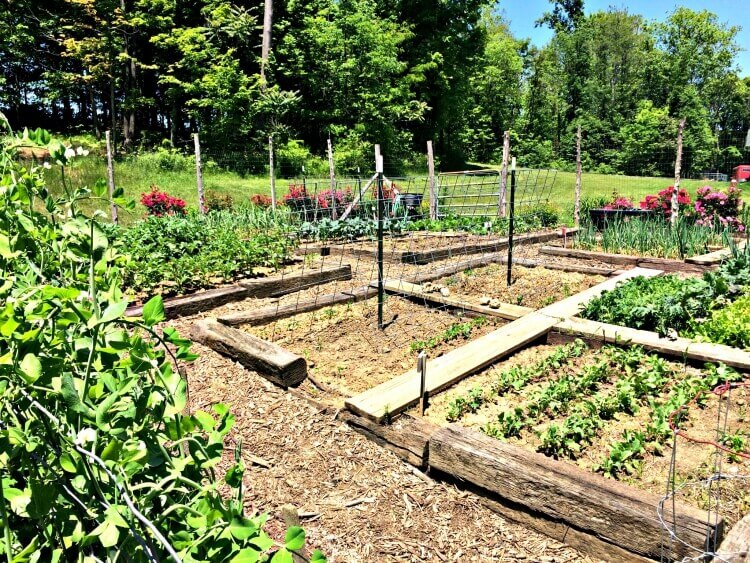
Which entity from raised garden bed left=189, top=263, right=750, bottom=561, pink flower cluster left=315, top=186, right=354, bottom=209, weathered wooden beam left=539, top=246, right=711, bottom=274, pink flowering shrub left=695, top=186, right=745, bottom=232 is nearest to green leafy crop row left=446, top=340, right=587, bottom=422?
raised garden bed left=189, top=263, right=750, bottom=561

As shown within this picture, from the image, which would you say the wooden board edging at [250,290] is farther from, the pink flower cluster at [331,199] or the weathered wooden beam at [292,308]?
the pink flower cluster at [331,199]

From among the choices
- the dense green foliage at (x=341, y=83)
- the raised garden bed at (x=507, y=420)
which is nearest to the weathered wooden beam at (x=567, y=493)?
the raised garden bed at (x=507, y=420)

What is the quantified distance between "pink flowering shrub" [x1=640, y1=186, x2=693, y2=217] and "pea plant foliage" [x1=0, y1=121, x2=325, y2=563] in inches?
432

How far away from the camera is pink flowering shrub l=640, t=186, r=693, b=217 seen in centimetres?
1023

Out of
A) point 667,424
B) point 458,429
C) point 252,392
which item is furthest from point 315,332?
point 667,424

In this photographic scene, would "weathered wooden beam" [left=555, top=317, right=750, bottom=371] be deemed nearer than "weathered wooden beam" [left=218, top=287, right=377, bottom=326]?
Yes

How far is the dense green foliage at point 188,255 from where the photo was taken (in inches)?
231

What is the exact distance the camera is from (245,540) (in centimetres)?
88

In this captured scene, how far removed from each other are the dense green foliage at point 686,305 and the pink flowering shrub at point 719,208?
197 inches

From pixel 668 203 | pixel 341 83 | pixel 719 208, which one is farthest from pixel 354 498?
pixel 341 83

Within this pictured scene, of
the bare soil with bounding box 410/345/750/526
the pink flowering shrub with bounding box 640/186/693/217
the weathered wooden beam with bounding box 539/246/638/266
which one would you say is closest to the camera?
the bare soil with bounding box 410/345/750/526

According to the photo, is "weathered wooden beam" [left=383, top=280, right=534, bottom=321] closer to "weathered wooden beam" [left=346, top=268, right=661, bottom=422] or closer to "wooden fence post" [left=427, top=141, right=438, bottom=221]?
"weathered wooden beam" [left=346, top=268, right=661, bottom=422]

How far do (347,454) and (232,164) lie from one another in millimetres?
19379

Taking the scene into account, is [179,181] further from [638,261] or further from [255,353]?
[255,353]
